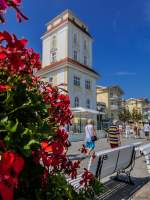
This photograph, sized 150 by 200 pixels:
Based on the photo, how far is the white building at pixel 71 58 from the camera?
4662 centimetres

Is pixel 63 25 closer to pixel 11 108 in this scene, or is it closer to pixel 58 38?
pixel 58 38

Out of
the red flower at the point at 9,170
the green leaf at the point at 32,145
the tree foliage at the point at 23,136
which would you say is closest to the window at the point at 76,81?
the tree foliage at the point at 23,136

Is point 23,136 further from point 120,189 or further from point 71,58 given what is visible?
point 71,58

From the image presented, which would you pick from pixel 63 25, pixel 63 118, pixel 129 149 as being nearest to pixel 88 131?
pixel 129 149

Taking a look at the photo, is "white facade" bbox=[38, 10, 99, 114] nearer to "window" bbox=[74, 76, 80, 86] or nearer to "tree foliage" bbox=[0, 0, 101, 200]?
"window" bbox=[74, 76, 80, 86]

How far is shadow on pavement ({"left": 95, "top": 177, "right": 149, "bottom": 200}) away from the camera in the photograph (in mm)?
5980

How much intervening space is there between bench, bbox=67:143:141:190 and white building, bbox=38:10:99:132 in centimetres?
3805

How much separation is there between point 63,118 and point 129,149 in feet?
15.4

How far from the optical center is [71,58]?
48438mm

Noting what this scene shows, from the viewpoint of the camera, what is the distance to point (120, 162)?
6.90 metres

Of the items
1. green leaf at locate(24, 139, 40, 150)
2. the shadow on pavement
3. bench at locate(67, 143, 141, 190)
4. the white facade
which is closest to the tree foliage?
green leaf at locate(24, 139, 40, 150)

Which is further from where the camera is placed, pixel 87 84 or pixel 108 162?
pixel 87 84

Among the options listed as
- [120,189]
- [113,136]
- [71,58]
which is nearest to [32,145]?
[120,189]

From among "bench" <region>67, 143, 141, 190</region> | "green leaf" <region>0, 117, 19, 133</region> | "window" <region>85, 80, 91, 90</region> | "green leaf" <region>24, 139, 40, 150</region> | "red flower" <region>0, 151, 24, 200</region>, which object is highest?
"window" <region>85, 80, 91, 90</region>
